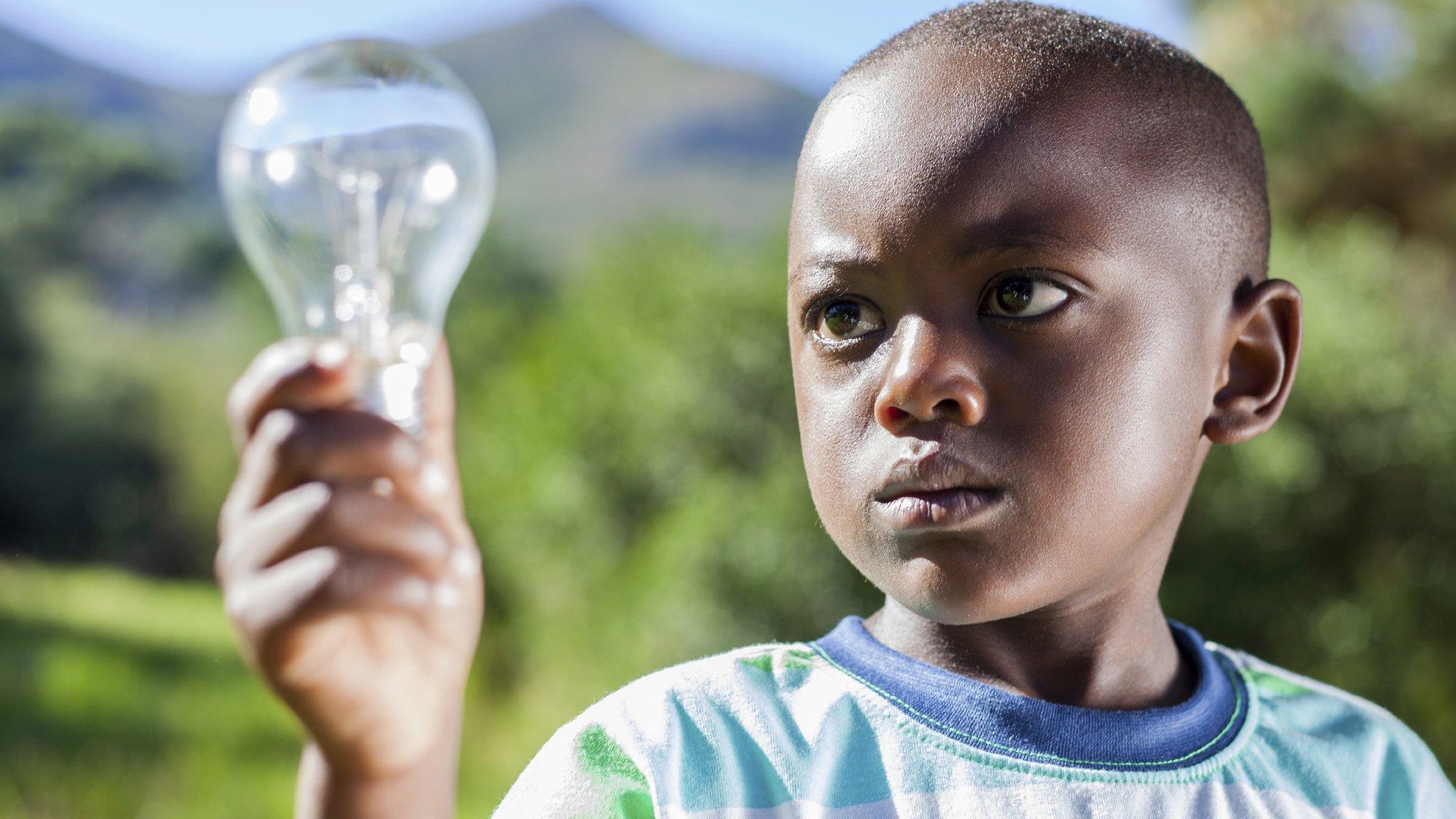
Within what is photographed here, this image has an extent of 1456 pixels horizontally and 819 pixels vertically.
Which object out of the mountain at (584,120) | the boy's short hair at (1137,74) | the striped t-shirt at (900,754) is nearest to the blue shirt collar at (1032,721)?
the striped t-shirt at (900,754)

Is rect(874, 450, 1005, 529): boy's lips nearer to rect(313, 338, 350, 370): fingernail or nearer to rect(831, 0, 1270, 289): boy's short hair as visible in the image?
rect(831, 0, 1270, 289): boy's short hair

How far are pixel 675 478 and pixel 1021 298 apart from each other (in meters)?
3.00

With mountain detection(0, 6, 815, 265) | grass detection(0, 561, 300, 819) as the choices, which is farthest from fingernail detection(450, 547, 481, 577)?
grass detection(0, 561, 300, 819)

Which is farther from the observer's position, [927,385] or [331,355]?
[927,385]

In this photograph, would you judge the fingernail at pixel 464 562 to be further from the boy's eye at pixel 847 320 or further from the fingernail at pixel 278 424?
the boy's eye at pixel 847 320

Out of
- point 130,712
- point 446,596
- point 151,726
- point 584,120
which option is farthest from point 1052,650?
point 584,120

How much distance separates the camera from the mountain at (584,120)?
29.9ft

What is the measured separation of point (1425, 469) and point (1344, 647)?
61cm

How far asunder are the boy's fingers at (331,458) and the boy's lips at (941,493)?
1.27ft

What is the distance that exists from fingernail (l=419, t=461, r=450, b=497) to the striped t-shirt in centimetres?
31

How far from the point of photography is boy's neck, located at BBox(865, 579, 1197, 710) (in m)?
1.09

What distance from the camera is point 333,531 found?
66 centimetres

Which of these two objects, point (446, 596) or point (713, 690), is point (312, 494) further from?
point (713, 690)

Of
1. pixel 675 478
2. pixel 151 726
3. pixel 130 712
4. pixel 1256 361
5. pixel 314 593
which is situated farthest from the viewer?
pixel 130 712
